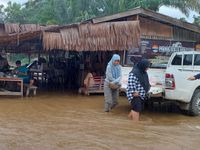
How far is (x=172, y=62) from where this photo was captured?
1106 cm

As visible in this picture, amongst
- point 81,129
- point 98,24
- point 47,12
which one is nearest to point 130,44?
point 98,24

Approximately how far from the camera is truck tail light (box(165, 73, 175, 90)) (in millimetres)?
9961

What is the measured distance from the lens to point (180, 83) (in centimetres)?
998

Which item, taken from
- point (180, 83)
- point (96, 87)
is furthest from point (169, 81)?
point (96, 87)

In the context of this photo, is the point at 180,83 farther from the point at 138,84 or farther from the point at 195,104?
the point at 138,84

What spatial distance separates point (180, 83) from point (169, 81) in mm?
282

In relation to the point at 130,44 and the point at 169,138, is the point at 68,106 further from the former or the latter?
the point at 169,138

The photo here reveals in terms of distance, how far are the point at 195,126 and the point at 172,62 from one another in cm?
243

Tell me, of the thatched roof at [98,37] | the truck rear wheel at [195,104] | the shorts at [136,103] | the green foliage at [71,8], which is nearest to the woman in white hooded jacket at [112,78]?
the shorts at [136,103]

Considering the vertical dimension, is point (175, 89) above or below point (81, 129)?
above

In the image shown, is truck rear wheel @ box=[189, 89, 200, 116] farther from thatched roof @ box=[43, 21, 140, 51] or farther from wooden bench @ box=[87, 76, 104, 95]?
wooden bench @ box=[87, 76, 104, 95]

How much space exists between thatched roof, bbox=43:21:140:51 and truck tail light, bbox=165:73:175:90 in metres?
4.46

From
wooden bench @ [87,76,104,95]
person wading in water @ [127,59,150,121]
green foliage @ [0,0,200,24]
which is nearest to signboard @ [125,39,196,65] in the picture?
wooden bench @ [87,76,104,95]

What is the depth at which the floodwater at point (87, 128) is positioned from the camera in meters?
7.04
